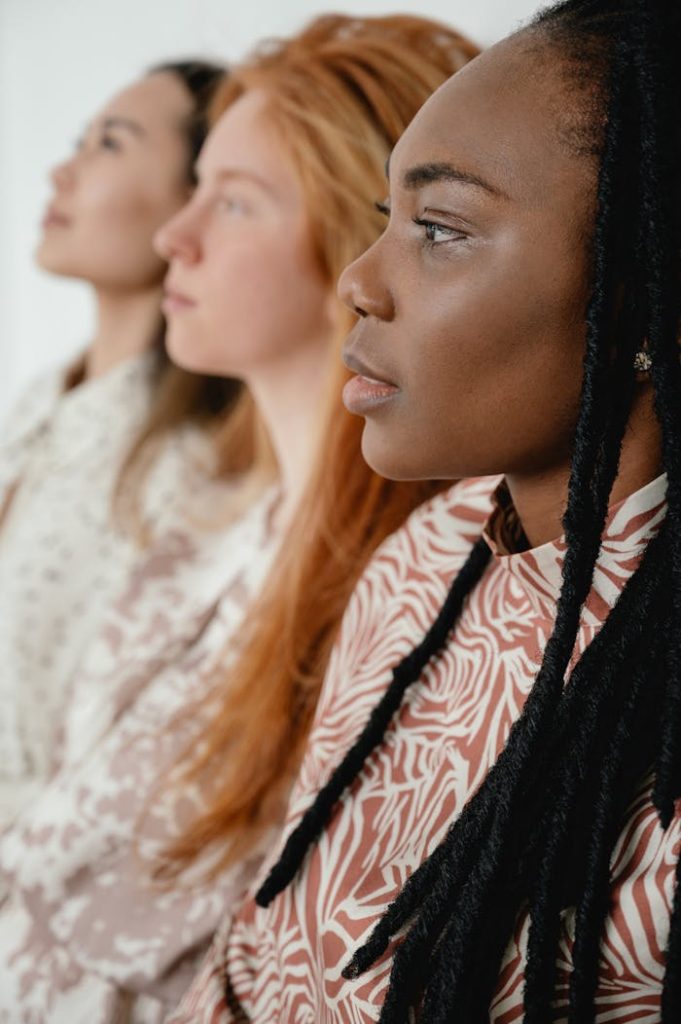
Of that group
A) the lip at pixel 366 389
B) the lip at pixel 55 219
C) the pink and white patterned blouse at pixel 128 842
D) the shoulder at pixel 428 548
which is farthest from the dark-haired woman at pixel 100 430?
the lip at pixel 366 389

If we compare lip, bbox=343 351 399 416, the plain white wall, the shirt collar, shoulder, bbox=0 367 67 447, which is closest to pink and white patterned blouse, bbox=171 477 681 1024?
the shirt collar

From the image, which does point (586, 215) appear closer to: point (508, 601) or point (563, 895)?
point (508, 601)

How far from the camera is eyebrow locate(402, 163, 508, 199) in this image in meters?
0.63

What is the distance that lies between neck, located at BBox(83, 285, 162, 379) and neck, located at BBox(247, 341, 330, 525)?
0.51 metres

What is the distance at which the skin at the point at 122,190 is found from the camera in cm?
165

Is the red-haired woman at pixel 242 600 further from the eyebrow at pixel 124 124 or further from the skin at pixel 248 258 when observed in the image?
the eyebrow at pixel 124 124

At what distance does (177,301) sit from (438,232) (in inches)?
26.4

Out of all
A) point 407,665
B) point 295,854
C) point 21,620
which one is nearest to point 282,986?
point 295,854

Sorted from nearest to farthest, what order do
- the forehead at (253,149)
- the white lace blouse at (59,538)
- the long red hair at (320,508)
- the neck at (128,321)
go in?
the long red hair at (320,508), the forehead at (253,149), the white lace blouse at (59,538), the neck at (128,321)

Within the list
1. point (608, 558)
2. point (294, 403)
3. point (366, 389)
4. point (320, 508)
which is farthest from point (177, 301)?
point (608, 558)

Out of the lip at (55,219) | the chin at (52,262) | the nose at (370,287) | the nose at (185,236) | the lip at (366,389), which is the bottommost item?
the lip at (366,389)

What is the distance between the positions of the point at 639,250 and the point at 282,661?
59 centimetres

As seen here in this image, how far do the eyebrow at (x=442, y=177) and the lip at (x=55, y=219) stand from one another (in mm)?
1131

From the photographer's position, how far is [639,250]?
2.02ft
